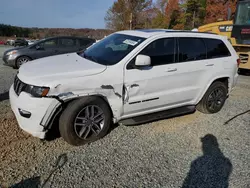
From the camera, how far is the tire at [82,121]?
Result: 3.25 metres

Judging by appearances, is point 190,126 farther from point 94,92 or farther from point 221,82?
point 94,92

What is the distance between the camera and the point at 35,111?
3.07 meters

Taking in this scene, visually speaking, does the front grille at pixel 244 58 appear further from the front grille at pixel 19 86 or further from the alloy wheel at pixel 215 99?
the front grille at pixel 19 86

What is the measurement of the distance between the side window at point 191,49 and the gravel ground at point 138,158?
130cm

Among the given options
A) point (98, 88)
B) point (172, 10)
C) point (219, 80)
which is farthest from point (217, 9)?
point (98, 88)

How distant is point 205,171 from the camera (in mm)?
3016

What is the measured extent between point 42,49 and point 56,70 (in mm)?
7170

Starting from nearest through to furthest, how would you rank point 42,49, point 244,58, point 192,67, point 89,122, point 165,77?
point 89,122 → point 165,77 → point 192,67 → point 244,58 → point 42,49

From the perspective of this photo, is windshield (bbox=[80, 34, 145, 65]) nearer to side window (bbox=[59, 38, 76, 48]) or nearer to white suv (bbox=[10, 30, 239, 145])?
white suv (bbox=[10, 30, 239, 145])

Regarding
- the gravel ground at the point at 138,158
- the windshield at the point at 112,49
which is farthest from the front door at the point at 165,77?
the gravel ground at the point at 138,158

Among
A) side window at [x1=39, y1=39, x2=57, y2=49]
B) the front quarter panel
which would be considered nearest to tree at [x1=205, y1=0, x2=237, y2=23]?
side window at [x1=39, y1=39, x2=57, y2=49]

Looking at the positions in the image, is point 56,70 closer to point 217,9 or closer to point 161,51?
point 161,51

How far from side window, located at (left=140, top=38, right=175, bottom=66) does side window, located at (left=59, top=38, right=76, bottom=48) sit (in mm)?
7130

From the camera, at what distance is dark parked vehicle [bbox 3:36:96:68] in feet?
31.1
